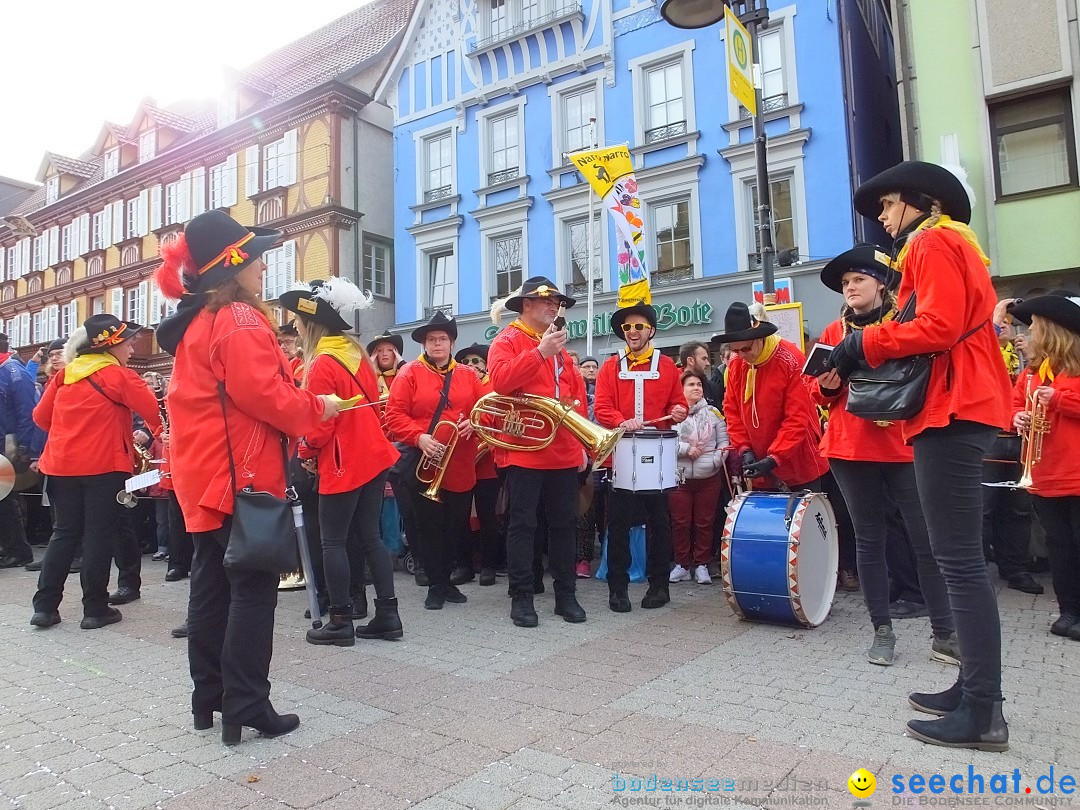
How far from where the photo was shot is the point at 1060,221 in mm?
12609

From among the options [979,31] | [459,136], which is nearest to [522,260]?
[459,136]

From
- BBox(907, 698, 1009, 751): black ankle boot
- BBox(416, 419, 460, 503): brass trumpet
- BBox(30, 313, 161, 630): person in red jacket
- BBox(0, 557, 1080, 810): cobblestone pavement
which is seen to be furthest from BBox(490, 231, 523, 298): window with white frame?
BBox(907, 698, 1009, 751): black ankle boot

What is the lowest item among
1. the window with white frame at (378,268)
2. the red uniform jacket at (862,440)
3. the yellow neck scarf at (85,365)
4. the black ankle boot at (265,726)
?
the black ankle boot at (265,726)

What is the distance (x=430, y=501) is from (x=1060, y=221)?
12.1 metres

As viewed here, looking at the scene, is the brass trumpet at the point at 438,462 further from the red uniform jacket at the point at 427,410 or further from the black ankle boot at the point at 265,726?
the black ankle boot at the point at 265,726

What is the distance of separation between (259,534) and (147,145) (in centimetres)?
3182

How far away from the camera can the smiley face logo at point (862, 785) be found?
2.55 meters

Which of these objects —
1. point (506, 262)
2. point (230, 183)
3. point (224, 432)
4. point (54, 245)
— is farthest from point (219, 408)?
point (54, 245)

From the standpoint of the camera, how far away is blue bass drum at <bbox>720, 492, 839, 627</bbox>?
464 cm

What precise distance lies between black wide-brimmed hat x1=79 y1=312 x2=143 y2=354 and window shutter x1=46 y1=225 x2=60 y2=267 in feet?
108

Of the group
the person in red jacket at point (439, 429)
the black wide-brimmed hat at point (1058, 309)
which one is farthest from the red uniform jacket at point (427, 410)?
the black wide-brimmed hat at point (1058, 309)

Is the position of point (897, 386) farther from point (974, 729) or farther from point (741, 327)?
point (741, 327)

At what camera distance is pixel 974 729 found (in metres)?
2.97

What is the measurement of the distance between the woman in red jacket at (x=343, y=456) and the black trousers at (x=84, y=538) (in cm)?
176
